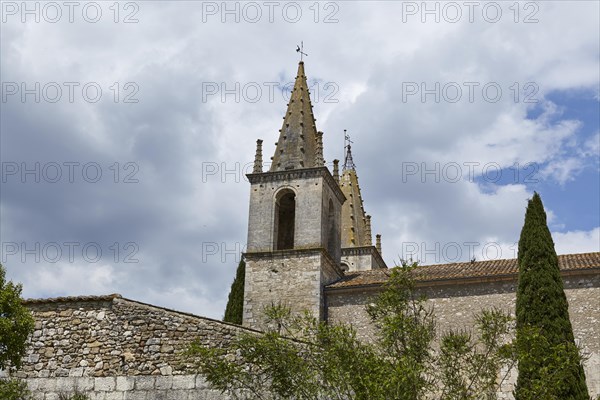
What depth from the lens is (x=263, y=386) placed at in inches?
342

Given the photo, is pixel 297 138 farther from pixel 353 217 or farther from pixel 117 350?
pixel 117 350

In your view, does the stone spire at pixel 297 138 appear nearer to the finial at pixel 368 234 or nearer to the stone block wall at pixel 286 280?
the stone block wall at pixel 286 280

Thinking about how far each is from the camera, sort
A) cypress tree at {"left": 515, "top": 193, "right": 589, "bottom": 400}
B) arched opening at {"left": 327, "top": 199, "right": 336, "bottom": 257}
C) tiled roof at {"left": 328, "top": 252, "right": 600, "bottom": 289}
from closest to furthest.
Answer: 1. cypress tree at {"left": 515, "top": 193, "right": 589, "bottom": 400}
2. tiled roof at {"left": 328, "top": 252, "right": 600, "bottom": 289}
3. arched opening at {"left": 327, "top": 199, "right": 336, "bottom": 257}

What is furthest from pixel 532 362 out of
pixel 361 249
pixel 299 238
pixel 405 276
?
pixel 361 249

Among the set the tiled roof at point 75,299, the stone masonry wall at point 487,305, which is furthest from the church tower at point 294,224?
the tiled roof at point 75,299

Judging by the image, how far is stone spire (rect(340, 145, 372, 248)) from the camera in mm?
36031

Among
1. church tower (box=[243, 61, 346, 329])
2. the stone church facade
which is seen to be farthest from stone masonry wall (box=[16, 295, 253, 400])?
church tower (box=[243, 61, 346, 329])

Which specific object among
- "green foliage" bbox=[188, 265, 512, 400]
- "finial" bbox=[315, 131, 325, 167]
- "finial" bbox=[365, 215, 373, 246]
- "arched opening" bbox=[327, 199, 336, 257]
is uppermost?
"finial" bbox=[315, 131, 325, 167]

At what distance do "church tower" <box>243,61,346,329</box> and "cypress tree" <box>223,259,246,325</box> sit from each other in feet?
10.2

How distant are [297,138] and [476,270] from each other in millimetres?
9469

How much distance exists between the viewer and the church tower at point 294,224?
78.3ft

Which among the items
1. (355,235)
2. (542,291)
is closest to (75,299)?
(542,291)

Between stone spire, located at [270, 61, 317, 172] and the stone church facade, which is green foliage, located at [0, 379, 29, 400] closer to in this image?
the stone church facade

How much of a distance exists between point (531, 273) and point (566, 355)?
352 inches
